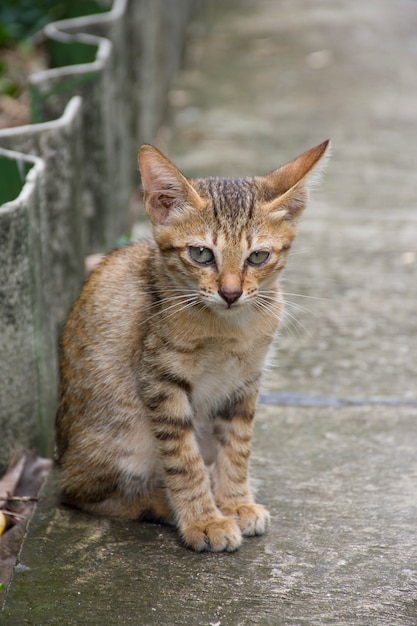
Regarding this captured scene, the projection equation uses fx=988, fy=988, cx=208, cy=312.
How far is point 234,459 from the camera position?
346cm

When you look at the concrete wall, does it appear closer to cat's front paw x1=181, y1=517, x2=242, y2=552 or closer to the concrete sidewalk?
the concrete sidewalk

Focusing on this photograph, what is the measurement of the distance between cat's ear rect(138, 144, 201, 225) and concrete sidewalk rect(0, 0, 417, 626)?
1.09m

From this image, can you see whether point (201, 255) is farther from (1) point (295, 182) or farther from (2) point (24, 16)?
(2) point (24, 16)

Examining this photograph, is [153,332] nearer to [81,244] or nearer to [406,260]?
[81,244]

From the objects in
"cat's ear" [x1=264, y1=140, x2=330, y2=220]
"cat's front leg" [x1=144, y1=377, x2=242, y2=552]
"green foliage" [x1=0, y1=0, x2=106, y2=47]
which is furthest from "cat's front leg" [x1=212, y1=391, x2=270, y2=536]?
"green foliage" [x1=0, y1=0, x2=106, y2=47]

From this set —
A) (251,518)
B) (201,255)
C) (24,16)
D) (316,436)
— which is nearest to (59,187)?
(201,255)

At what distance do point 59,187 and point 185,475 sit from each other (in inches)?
64.4

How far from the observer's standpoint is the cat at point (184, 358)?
3.21 metres

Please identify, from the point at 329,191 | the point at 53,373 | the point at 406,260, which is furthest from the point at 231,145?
the point at 53,373

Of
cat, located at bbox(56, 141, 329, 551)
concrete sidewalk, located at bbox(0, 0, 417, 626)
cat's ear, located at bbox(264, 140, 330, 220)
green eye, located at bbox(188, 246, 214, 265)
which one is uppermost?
cat's ear, located at bbox(264, 140, 330, 220)

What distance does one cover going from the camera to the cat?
3.21 meters

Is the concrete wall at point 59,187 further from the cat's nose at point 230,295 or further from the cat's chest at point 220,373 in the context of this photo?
the cat's nose at point 230,295

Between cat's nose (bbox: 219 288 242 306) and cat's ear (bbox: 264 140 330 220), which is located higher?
cat's ear (bbox: 264 140 330 220)

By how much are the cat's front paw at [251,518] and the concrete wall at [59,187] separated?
2.91 feet
